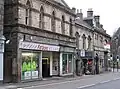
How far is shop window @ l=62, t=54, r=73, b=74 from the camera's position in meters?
40.0

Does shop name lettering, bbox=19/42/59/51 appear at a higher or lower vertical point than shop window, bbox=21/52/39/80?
higher

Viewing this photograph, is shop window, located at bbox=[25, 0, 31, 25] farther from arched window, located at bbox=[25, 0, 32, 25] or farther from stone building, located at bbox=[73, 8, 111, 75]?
stone building, located at bbox=[73, 8, 111, 75]

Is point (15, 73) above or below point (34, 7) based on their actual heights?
below

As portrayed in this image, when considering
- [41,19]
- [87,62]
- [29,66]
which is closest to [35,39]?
[29,66]

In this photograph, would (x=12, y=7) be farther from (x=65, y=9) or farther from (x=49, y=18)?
(x=65, y=9)

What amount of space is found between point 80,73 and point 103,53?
17.5 m

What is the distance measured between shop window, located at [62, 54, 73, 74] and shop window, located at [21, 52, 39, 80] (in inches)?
300

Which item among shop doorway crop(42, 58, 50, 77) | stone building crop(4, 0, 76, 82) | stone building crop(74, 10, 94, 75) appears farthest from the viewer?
stone building crop(74, 10, 94, 75)

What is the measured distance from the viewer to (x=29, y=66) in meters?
31.4

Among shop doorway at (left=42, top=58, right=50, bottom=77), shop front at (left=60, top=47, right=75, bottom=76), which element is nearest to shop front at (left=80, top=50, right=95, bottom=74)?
shop front at (left=60, top=47, right=75, bottom=76)

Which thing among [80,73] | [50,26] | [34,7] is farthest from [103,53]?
[34,7]

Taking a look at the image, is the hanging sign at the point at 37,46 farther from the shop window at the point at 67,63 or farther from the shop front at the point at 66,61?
the shop window at the point at 67,63

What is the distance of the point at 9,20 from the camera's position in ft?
98.4

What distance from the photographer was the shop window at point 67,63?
131 ft
